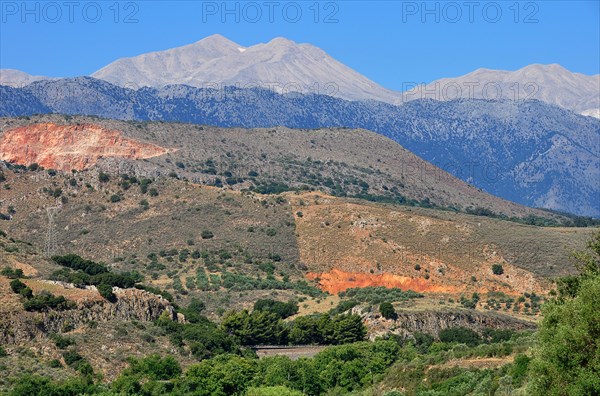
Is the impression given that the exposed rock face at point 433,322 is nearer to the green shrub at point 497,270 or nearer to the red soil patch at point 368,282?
the red soil patch at point 368,282

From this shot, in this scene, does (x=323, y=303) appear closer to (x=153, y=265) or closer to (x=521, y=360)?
(x=153, y=265)

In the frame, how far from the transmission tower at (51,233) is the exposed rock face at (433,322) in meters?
38.0

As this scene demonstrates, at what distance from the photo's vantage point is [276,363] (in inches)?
2948

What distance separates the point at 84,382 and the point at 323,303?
146 ft

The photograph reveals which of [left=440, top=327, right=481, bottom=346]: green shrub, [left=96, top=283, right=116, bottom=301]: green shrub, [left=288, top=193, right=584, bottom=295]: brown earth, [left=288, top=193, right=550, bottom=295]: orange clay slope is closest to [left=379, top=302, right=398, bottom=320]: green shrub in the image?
[left=440, top=327, right=481, bottom=346]: green shrub

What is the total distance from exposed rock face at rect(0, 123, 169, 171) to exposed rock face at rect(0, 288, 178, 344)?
84672mm

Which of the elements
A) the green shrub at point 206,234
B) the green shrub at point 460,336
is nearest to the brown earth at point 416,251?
the green shrub at point 206,234

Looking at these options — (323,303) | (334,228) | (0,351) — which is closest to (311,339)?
(323,303)

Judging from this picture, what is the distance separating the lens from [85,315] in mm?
79438

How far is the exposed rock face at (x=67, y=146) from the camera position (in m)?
172

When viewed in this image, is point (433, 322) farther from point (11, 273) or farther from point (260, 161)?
point (260, 161)

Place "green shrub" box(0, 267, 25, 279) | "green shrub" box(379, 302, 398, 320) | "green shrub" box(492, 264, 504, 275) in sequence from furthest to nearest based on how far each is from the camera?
"green shrub" box(492, 264, 504, 275)
"green shrub" box(379, 302, 398, 320)
"green shrub" box(0, 267, 25, 279)

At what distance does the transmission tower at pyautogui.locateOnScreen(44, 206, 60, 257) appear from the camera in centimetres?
12445

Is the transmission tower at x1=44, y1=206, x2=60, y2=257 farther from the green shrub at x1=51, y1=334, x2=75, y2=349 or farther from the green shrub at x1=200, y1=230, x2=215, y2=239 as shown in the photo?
the green shrub at x1=51, y1=334, x2=75, y2=349
